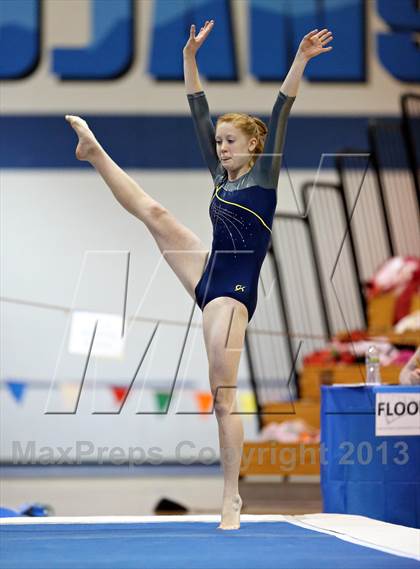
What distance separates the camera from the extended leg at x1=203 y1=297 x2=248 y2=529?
357cm

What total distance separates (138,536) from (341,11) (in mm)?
6496

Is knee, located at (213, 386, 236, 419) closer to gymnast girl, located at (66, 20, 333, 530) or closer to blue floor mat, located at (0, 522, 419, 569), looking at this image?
gymnast girl, located at (66, 20, 333, 530)

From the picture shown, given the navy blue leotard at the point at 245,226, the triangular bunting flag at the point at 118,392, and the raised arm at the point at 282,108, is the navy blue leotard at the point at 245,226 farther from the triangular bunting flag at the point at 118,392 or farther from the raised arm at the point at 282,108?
the triangular bunting flag at the point at 118,392

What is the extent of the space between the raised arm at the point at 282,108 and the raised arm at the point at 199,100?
0.25 metres

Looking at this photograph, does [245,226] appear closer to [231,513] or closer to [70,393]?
[231,513]

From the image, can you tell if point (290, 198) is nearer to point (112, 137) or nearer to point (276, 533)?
point (112, 137)

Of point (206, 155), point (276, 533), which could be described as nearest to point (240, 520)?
point (276, 533)

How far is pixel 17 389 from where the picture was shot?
8.21 metres

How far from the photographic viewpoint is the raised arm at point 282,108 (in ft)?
11.9

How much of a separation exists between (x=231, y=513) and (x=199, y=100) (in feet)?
5.03

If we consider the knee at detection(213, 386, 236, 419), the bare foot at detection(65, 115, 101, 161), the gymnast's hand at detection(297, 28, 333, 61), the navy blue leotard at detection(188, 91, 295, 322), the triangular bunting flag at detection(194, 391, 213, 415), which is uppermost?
the gymnast's hand at detection(297, 28, 333, 61)
